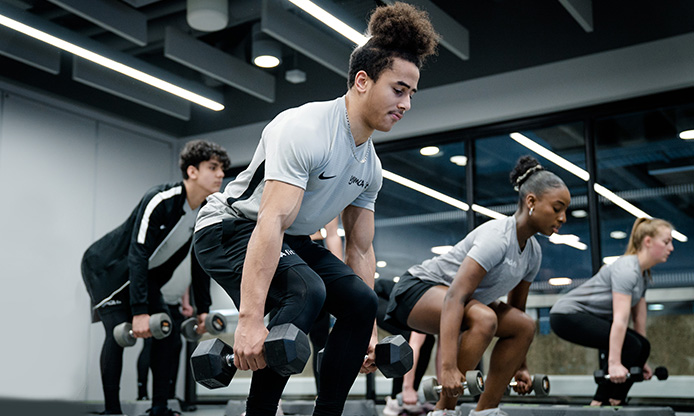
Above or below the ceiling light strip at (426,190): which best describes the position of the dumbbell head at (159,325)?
below

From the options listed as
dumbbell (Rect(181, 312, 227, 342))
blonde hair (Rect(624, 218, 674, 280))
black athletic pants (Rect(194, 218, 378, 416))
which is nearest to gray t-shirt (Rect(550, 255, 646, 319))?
blonde hair (Rect(624, 218, 674, 280))

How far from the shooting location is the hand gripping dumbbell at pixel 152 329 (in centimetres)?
303

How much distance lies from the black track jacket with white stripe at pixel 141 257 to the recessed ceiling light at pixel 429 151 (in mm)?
2515

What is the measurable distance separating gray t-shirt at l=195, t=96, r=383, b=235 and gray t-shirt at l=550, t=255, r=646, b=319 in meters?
2.22

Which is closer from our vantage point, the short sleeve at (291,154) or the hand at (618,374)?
the short sleeve at (291,154)

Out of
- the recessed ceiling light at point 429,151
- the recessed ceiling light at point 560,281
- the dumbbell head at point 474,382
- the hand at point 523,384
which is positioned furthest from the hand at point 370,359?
the recessed ceiling light at point 429,151

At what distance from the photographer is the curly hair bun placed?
173cm

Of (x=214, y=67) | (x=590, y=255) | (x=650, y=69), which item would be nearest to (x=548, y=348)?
(x=590, y=255)

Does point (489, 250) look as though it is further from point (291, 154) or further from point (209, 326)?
point (209, 326)

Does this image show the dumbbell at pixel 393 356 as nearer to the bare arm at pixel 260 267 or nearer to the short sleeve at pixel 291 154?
the bare arm at pixel 260 267

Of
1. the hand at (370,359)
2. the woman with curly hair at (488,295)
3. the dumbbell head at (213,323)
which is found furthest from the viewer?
the dumbbell head at (213,323)

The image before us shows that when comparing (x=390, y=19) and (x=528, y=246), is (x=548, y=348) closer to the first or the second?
(x=528, y=246)

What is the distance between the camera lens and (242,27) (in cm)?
460

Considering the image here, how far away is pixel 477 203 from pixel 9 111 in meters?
3.56
